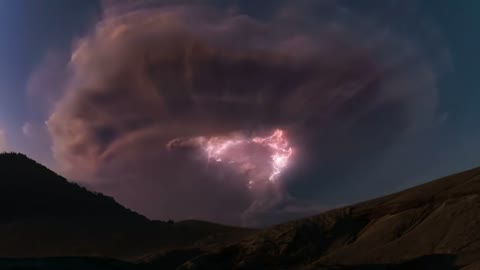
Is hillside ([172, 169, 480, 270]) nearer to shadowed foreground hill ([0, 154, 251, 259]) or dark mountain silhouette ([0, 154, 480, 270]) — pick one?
dark mountain silhouette ([0, 154, 480, 270])

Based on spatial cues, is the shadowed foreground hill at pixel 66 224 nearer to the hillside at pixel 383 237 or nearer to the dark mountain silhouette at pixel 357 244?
the dark mountain silhouette at pixel 357 244

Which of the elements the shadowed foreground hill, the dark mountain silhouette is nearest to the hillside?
the dark mountain silhouette

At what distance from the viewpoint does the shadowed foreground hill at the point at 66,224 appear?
153ft

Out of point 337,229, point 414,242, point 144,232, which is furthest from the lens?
point 144,232

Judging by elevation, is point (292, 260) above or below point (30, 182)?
below

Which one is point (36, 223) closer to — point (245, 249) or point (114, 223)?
point (114, 223)

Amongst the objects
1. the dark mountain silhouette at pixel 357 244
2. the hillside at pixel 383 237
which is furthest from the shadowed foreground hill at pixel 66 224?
the hillside at pixel 383 237

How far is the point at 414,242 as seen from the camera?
63.3ft

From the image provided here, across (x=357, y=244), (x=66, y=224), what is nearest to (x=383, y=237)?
(x=357, y=244)

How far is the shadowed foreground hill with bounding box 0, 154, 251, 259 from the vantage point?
46656mm

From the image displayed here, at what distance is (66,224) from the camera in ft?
184

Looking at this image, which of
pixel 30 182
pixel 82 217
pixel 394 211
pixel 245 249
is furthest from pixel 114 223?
pixel 394 211

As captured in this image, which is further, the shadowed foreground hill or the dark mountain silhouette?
the shadowed foreground hill

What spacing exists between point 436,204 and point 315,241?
5.93m
